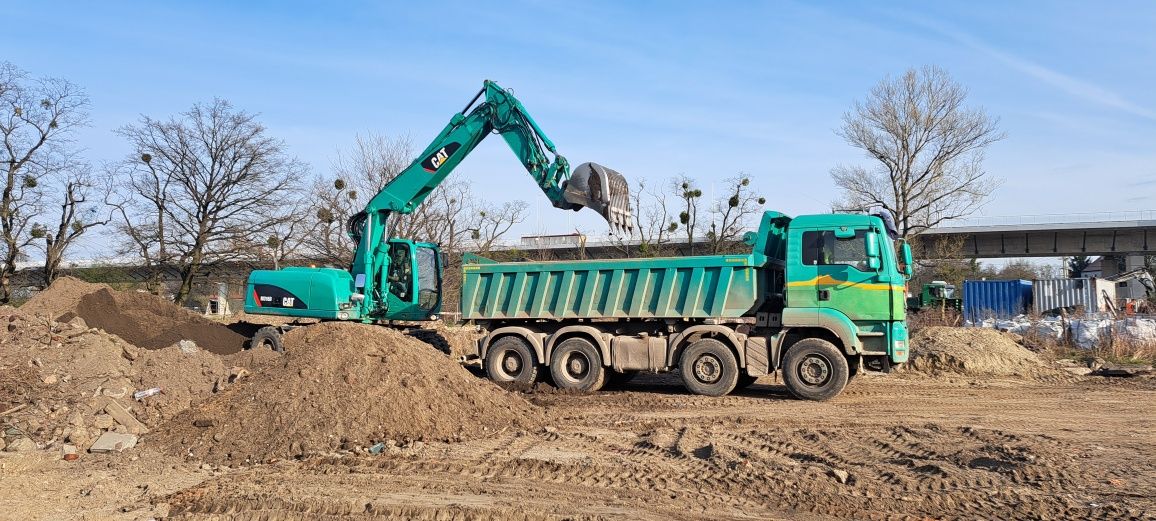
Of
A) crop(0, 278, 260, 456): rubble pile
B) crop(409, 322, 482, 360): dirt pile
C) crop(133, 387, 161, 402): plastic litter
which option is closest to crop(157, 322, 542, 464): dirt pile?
crop(0, 278, 260, 456): rubble pile

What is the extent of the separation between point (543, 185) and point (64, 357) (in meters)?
7.44

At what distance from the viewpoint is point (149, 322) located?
13.8 meters

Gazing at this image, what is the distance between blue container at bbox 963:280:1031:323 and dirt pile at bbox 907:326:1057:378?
42.8 feet

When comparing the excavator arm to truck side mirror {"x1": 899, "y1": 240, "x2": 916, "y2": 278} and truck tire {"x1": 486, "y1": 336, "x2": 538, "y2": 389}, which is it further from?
truck side mirror {"x1": 899, "y1": 240, "x2": 916, "y2": 278}

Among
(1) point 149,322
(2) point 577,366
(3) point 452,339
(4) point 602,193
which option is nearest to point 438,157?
(4) point 602,193

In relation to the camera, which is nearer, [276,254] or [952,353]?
[952,353]

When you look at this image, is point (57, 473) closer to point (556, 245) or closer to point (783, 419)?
point (783, 419)

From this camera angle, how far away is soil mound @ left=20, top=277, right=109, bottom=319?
44.7 feet

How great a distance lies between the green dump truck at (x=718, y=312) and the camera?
1260cm

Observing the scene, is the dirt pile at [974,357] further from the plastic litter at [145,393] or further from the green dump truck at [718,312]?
the plastic litter at [145,393]

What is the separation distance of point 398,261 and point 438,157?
2129 mm

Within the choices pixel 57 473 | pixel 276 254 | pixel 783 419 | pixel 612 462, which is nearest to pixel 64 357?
pixel 57 473

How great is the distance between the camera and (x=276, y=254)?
98.7ft

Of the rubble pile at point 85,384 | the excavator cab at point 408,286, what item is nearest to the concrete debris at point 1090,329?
the excavator cab at point 408,286
